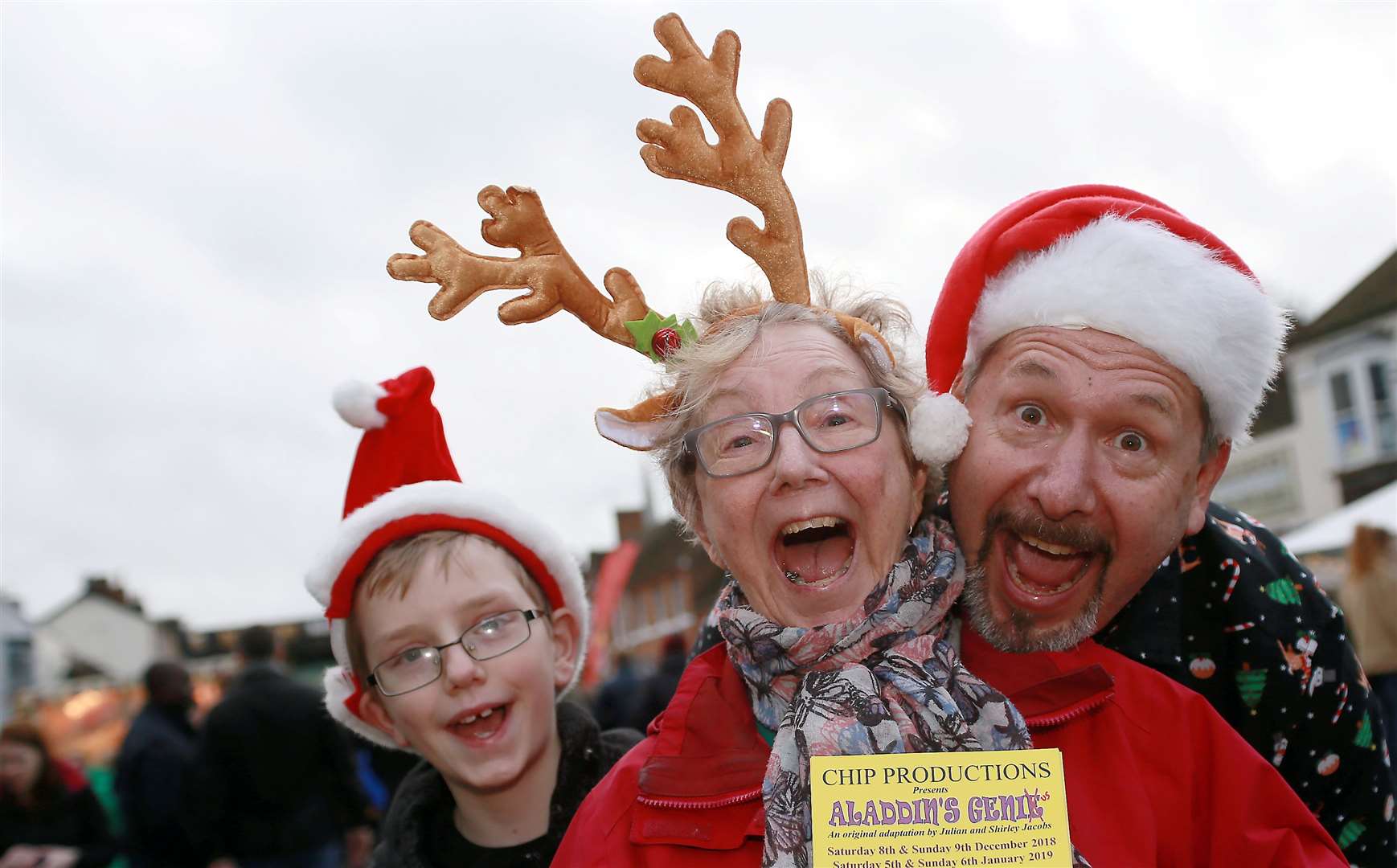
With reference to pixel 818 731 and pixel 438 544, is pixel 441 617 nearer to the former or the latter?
pixel 438 544

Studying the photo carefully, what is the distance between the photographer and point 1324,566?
866cm

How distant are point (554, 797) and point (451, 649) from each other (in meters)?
0.43

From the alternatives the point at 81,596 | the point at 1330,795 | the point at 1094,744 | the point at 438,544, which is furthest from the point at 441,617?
the point at 81,596

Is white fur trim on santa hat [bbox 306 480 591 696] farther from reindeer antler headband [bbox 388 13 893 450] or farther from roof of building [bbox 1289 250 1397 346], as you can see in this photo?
roof of building [bbox 1289 250 1397 346]

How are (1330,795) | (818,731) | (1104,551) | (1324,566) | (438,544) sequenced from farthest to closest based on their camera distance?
(1324,566), (438,544), (1330,795), (1104,551), (818,731)

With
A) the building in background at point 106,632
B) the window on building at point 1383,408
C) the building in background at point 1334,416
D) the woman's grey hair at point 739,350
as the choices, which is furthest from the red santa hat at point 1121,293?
the building in background at point 106,632

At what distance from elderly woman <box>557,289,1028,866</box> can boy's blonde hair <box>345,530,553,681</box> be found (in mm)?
719

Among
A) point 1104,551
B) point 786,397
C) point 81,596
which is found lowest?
point 1104,551

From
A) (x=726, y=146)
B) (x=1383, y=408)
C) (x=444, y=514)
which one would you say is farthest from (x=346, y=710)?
(x=1383, y=408)

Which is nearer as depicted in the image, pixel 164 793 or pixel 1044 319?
pixel 1044 319

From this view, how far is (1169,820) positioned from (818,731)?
0.59 metres

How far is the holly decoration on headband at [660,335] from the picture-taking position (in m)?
2.38

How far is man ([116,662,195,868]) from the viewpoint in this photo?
576 cm

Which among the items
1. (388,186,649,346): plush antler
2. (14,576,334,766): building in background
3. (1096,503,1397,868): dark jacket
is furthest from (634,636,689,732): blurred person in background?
(388,186,649,346): plush antler
